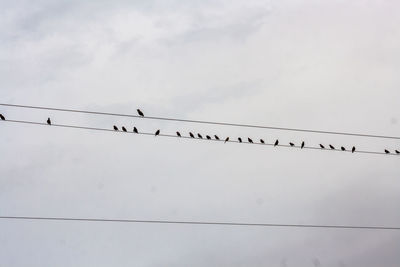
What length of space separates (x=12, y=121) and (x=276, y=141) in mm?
13850

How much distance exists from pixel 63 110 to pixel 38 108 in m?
0.76

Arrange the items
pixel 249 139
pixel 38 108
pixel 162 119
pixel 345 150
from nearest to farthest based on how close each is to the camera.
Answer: pixel 38 108
pixel 162 119
pixel 345 150
pixel 249 139

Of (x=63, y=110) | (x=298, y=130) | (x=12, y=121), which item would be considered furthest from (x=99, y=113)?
(x=298, y=130)

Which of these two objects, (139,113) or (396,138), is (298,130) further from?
(139,113)

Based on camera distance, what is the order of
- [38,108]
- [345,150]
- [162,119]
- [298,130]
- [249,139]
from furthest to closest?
[249,139]
[345,150]
[298,130]
[162,119]
[38,108]

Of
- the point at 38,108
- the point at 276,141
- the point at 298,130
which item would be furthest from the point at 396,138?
the point at 38,108

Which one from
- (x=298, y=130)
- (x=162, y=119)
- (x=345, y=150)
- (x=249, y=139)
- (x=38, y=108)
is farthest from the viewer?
(x=249, y=139)

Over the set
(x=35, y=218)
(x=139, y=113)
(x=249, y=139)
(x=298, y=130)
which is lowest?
(x=35, y=218)

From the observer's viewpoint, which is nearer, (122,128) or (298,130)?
(298,130)

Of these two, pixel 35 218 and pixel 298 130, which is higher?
pixel 298 130

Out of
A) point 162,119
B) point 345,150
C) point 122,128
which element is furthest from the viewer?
point 122,128

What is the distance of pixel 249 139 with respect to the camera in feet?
123

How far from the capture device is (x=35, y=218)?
28203 mm

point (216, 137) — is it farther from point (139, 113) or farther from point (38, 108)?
point (38, 108)
